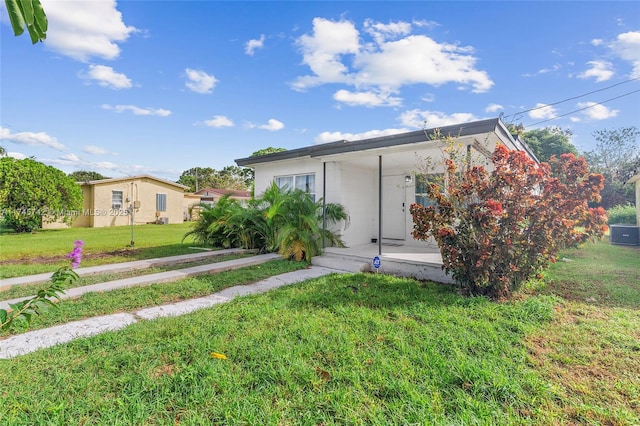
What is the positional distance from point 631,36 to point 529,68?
301cm

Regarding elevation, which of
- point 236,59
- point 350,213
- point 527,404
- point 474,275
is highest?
point 236,59

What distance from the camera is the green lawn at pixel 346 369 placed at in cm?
206

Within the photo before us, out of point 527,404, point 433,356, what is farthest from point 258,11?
point 527,404

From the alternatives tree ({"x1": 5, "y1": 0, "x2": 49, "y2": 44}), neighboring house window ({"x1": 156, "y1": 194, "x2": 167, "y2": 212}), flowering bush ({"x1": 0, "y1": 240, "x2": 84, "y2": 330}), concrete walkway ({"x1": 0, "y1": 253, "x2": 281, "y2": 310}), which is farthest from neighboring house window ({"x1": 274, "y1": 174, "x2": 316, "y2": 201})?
neighboring house window ({"x1": 156, "y1": 194, "x2": 167, "y2": 212})

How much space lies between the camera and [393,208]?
9984 millimetres

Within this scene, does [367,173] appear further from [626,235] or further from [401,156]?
[626,235]

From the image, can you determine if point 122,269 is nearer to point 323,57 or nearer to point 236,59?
point 236,59

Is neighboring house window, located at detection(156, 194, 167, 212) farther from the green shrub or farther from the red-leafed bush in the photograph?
the green shrub

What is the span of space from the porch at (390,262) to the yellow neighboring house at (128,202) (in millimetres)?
15113

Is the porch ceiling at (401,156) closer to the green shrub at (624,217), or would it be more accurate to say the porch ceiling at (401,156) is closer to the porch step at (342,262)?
the porch step at (342,262)

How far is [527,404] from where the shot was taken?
2.17 m

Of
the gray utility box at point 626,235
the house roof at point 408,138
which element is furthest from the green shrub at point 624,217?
the house roof at point 408,138

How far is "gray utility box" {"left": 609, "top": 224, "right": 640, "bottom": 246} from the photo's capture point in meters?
12.1

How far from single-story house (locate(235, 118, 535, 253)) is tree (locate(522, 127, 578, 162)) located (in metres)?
→ 23.7
